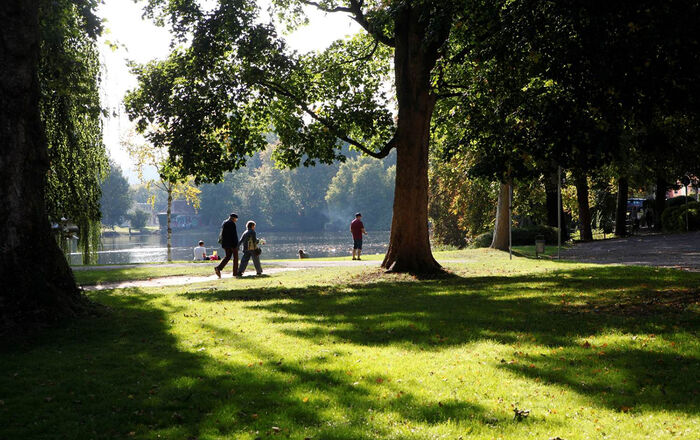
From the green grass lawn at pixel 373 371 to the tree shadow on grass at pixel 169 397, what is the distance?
0.02 metres

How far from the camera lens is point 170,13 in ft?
57.8

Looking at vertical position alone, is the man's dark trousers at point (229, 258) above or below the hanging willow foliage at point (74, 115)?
below

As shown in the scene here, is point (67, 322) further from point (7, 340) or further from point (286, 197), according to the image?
point (286, 197)

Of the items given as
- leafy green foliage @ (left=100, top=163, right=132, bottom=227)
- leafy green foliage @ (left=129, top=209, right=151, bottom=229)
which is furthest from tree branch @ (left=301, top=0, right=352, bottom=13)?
leafy green foliage @ (left=129, top=209, right=151, bottom=229)

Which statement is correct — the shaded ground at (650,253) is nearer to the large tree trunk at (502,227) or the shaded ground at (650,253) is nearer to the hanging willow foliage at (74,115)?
the large tree trunk at (502,227)

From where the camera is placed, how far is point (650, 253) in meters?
22.9

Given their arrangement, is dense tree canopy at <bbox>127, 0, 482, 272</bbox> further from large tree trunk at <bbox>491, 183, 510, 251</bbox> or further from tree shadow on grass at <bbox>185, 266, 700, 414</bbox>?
large tree trunk at <bbox>491, 183, 510, 251</bbox>

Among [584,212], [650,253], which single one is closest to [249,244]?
[650,253]

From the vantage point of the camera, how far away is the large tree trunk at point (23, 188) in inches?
351

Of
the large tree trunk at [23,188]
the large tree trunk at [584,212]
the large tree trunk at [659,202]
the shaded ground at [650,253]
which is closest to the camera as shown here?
the large tree trunk at [23,188]

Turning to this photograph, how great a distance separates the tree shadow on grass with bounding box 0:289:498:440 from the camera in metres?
5.19

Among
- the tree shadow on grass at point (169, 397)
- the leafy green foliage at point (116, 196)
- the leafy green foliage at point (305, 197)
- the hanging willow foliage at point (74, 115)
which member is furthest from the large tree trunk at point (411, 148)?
the leafy green foliage at point (116, 196)

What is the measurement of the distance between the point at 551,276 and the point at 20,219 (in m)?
12.2

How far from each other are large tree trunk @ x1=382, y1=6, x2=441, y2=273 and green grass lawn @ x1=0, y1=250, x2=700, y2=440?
5.48m
